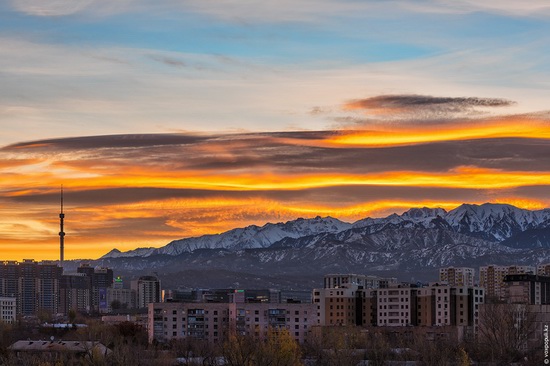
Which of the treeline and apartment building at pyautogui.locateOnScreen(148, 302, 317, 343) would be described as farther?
apartment building at pyautogui.locateOnScreen(148, 302, 317, 343)

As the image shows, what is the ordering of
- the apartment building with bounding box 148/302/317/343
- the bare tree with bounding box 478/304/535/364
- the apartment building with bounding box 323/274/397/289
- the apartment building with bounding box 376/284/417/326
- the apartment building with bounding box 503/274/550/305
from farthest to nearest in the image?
the apartment building with bounding box 323/274/397/289 < the apartment building with bounding box 503/274/550/305 < the apartment building with bounding box 376/284/417/326 < the apartment building with bounding box 148/302/317/343 < the bare tree with bounding box 478/304/535/364

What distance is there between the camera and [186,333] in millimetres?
106875

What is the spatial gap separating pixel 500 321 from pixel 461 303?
40.5 metres

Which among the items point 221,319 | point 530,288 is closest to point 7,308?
point 530,288

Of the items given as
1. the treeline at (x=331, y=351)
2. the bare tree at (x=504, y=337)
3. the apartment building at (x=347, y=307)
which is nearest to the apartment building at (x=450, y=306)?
the apartment building at (x=347, y=307)

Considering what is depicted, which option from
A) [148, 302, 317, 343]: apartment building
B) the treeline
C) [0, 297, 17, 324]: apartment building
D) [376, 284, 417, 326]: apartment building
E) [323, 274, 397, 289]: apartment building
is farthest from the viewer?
[0, 297, 17, 324]: apartment building

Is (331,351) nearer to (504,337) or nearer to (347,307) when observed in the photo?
(504,337)

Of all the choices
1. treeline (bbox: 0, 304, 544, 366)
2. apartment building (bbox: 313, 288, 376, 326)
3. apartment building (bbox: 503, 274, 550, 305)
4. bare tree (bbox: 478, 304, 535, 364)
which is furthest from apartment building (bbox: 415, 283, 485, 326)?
bare tree (bbox: 478, 304, 535, 364)

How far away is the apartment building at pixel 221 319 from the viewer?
351ft

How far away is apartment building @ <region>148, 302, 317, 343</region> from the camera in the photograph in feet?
351

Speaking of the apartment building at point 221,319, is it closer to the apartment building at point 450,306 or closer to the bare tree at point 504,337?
the apartment building at point 450,306

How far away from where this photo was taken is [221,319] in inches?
4257

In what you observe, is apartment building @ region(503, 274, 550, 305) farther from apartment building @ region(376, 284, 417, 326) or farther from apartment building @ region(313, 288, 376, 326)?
apartment building @ region(376, 284, 417, 326)

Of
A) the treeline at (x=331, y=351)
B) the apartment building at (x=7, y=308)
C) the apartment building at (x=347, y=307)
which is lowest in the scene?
the apartment building at (x=7, y=308)
